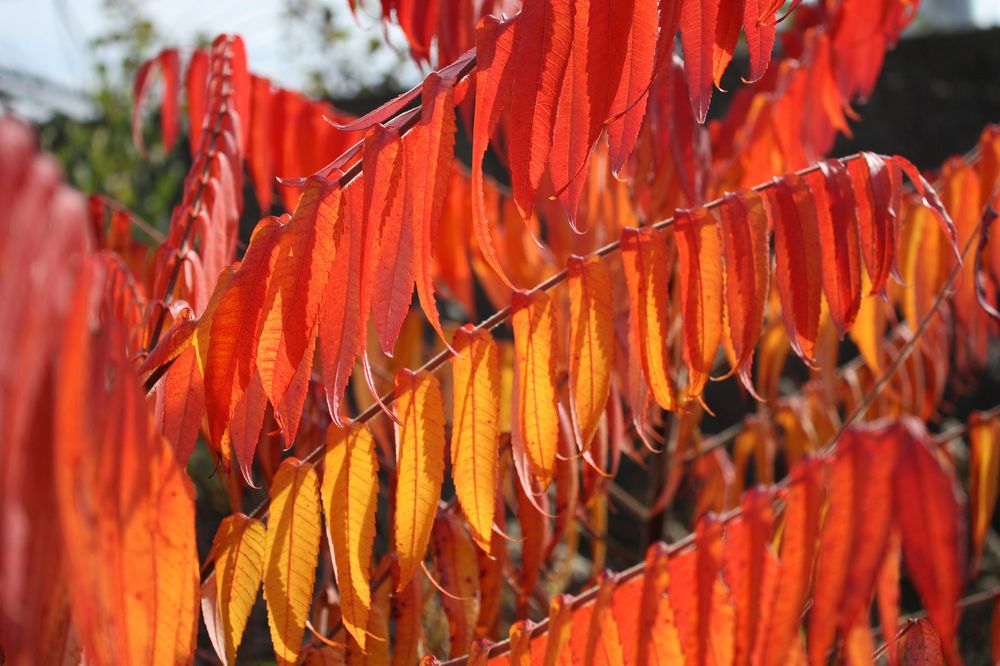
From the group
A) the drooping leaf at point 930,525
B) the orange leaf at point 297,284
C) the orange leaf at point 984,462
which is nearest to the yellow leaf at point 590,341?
the orange leaf at point 297,284

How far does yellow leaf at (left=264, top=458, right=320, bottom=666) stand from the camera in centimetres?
84

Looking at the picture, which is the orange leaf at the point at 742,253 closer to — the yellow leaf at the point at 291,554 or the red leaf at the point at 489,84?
the red leaf at the point at 489,84

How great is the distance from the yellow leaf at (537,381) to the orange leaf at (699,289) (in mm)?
130

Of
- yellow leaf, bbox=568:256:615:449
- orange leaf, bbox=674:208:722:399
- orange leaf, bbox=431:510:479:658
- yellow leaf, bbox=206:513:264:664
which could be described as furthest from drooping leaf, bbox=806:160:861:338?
yellow leaf, bbox=206:513:264:664

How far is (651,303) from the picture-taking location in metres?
0.91

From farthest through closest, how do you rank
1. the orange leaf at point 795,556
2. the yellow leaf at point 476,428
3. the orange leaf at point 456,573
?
the orange leaf at point 456,573 < the yellow leaf at point 476,428 < the orange leaf at point 795,556

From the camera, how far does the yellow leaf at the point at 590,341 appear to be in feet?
2.93

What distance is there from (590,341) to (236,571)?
1.25ft

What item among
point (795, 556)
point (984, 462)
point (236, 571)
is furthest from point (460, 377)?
point (984, 462)

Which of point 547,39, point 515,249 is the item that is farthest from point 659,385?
→ point 515,249

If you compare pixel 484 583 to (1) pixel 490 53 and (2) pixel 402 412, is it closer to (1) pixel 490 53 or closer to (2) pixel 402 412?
(2) pixel 402 412

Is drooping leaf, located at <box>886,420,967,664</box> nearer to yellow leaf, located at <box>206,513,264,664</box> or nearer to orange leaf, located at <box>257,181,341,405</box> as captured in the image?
orange leaf, located at <box>257,181,341,405</box>

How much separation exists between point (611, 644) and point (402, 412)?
0.27 m

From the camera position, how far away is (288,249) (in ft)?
2.50
